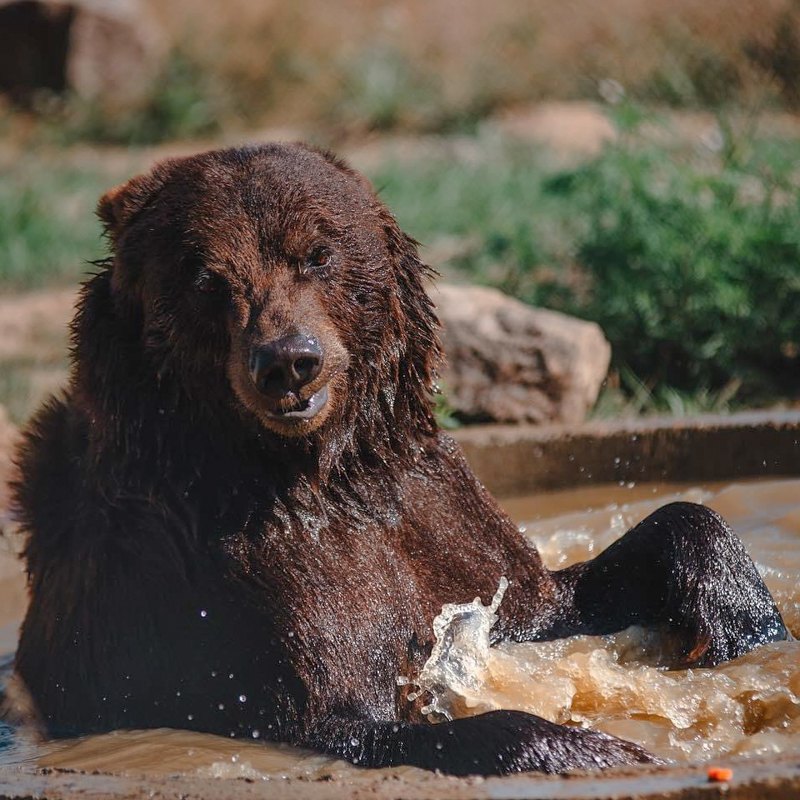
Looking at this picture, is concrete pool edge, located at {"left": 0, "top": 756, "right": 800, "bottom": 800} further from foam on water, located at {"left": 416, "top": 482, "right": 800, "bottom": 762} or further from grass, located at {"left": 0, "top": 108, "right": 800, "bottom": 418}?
grass, located at {"left": 0, "top": 108, "right": 800, "bottom": 418}

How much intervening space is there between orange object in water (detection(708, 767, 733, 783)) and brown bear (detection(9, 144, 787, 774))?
675 mm

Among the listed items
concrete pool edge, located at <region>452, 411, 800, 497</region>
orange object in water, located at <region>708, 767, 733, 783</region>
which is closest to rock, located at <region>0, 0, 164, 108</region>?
concrete pool edge, located at <region>452, 411, 800, 497</region>

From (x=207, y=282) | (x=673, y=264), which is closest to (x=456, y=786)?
(x=207, y=282)

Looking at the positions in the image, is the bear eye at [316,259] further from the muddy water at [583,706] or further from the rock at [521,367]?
the rock at [521,367]

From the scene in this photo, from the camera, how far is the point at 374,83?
56.6 feet

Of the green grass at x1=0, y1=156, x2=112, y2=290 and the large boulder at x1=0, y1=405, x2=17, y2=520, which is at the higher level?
the large boulder at x1=0, y1=405, x2=17, y2=520

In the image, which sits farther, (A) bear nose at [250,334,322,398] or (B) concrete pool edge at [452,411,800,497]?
(B) concrete pool edge at [452,411,800,497]

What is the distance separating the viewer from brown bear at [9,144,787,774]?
11.9 feet

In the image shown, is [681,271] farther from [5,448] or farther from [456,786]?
[456,786]

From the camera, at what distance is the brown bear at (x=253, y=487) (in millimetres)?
3631

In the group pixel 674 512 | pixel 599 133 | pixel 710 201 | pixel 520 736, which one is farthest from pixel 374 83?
pixel 520 736

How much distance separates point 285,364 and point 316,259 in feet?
1.58

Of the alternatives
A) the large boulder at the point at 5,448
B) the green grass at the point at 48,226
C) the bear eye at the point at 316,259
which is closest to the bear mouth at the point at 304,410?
the bear eye at the point at 316,259

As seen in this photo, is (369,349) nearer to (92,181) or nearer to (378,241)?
(378,241)
